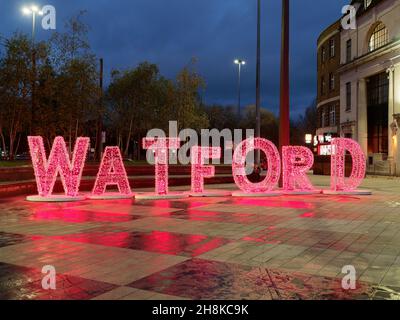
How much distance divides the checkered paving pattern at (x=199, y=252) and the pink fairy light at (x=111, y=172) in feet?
6.89

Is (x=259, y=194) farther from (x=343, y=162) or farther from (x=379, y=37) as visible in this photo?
(x=379, y=37)

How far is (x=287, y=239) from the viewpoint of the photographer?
28.2 ft

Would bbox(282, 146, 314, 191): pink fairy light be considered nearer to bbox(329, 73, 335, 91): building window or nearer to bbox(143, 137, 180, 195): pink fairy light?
bbox(143, 137, 180, 195): pink fairy light

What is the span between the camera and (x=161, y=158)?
1566 centimetres

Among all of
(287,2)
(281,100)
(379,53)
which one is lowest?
(281,100)

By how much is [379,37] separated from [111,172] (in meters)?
36.0

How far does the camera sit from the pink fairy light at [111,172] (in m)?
14.8

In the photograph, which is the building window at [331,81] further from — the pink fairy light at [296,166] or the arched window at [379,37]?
the pink fairy light at [296,166]

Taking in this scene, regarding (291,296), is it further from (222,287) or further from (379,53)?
(379,53)

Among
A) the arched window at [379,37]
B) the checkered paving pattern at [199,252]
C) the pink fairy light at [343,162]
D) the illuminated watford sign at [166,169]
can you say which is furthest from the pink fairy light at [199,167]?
the arched window at [379,37]

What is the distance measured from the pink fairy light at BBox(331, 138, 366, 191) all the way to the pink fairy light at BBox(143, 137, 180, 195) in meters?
6.20

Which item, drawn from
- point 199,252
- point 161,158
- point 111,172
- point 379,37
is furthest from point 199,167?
point 379,37
